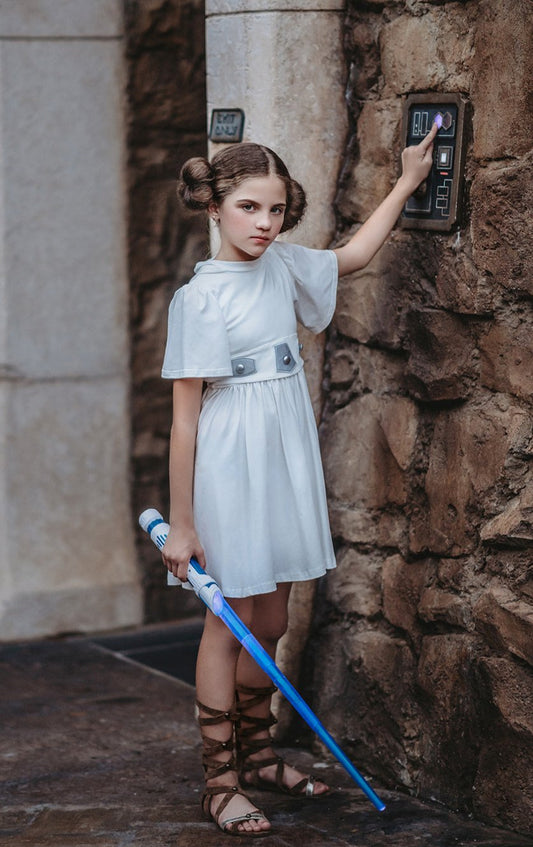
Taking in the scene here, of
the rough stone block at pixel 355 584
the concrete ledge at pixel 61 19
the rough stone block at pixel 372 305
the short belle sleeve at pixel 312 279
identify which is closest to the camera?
the short belle sleeve at pixel 312 279

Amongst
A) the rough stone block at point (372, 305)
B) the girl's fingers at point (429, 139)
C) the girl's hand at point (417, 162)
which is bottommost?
the rough stone block at point (372, 305)

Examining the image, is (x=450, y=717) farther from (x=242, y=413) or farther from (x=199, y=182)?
(x=199, y=182)

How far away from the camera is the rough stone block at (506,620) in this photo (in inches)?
115

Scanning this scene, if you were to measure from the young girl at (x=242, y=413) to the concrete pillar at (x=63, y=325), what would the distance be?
177 cm

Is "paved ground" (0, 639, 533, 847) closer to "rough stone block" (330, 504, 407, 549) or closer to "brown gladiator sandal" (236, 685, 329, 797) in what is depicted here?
"brown gladiator sandal" (236, 685, 329, 797)

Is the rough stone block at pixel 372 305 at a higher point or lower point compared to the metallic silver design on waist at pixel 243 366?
higher

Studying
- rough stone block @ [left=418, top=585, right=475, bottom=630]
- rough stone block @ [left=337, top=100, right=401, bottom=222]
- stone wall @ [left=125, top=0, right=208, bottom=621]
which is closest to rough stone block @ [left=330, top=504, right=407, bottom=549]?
rough stone block @ [left=418, top=585, right=475, bottom=630]

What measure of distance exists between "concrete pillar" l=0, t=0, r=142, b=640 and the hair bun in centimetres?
181

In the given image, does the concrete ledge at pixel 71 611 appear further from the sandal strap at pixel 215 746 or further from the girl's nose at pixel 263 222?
the girl's nose at pixel 263 222

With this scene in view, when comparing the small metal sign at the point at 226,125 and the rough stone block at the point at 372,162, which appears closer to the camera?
the rough stone block at the point at 372,162

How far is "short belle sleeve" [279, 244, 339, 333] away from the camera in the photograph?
319cm

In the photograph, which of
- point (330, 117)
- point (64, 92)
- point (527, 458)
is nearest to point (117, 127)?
point (64, 92)

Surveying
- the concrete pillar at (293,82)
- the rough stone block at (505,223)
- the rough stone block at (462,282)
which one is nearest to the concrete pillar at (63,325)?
the concrete pillar at (293,82)

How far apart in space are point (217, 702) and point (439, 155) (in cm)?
132
